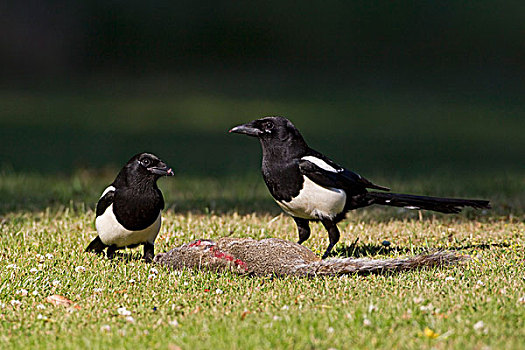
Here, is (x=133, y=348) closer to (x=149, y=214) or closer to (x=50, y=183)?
(x=149, y=214)

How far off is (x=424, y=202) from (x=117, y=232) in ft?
7.83

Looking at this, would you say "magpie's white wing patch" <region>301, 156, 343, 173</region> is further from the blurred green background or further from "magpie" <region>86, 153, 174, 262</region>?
the blurred green background

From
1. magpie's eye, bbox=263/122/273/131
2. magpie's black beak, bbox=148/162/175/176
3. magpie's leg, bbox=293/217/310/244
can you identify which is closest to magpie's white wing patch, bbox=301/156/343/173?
magpie's eye, bbox=263/122/273/131

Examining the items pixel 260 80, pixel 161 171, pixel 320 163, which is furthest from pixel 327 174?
pixel 260 80

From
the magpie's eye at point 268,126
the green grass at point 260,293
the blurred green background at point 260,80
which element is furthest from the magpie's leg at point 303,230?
the blurred green background at point 260,80

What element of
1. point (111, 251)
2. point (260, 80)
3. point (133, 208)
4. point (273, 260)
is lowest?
point (111, 251)

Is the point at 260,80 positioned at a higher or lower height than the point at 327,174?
higher

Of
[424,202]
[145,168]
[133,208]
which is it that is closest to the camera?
[133,208]

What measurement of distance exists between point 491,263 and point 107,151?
9.69 meters

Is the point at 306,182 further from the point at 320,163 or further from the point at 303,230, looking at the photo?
the point at 303,230

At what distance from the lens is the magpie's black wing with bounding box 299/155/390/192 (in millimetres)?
5801

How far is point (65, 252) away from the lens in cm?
612

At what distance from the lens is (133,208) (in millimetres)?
5668

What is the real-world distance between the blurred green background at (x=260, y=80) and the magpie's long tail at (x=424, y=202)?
21.8 feet
